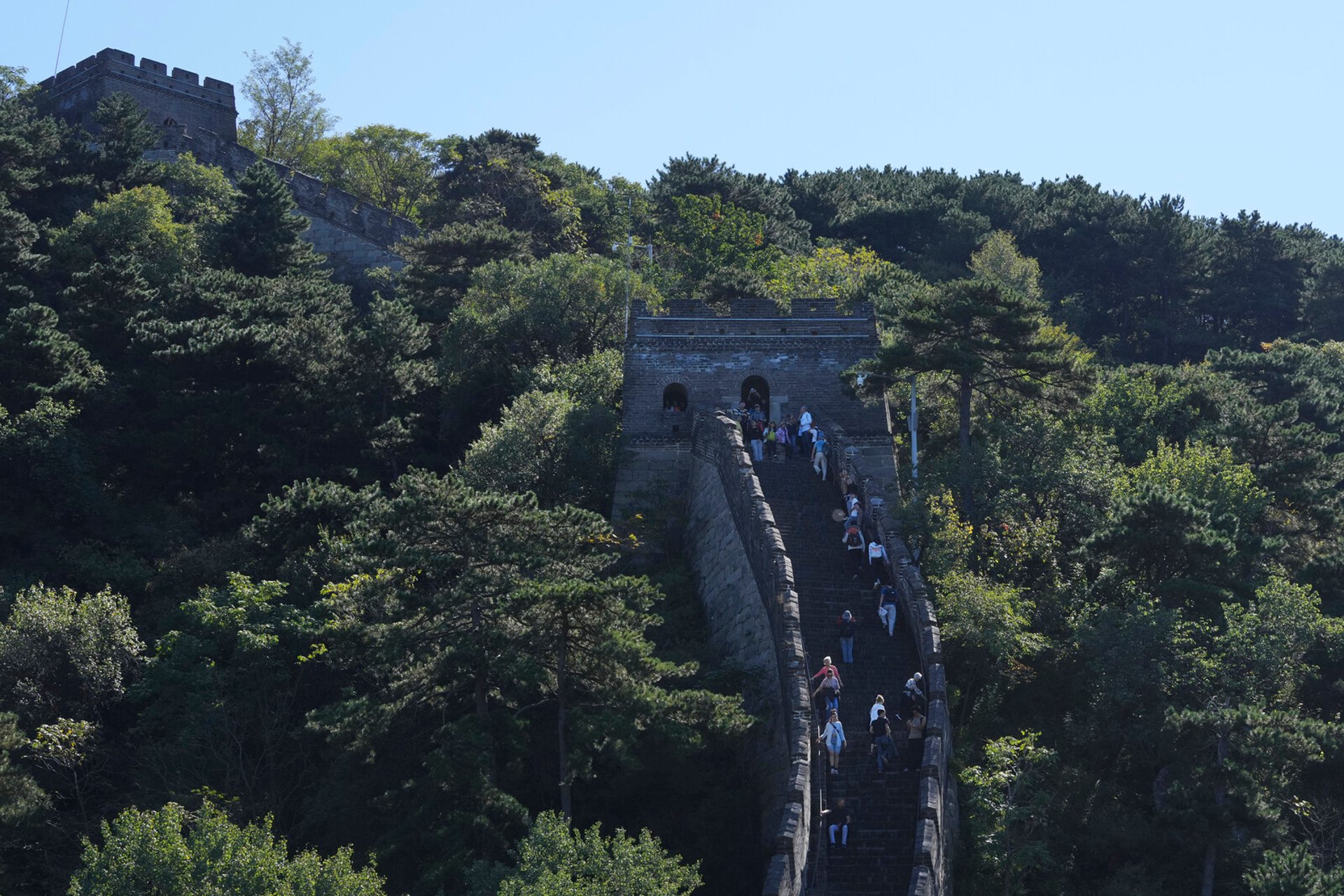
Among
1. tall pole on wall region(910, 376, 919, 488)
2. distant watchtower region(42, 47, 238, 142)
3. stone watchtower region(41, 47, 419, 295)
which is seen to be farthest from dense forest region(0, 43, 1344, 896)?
distant watchtower region(42, 47, 238, 142)

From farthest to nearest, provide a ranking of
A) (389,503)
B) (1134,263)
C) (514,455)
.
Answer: (1134,263) → (514,455) → (389,503)

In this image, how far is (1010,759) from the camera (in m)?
26.7

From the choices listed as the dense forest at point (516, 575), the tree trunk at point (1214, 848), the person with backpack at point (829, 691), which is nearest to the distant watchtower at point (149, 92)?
the dense forest at point (516, 575)

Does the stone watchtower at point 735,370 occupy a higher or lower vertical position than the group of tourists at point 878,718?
higher

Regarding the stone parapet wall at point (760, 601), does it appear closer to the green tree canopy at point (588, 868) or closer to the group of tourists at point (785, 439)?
the group of tourists at point (785, 439)

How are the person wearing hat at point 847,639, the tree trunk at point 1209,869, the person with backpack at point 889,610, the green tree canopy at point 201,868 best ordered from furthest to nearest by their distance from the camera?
the person with backpack at point 889,610 → the person wearing hat at point 847,639 → the tree trunk at point 1209,869 → the green tree canopy at point 201,868

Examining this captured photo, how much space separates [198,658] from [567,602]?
8.98m

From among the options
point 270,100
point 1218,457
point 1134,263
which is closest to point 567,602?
point 1218,457

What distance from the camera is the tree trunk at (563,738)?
86.3 ft

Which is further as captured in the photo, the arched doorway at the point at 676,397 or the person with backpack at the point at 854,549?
the arched doorway at the point at 676,397

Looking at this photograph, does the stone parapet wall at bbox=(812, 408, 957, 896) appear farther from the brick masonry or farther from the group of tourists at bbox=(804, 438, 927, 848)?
the group of tourists at bbox=(804, 438, 927, 848)

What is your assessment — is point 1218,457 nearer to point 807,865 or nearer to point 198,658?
point 807,865

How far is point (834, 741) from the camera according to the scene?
25422 millimetres

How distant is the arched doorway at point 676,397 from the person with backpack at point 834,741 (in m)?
13.9
